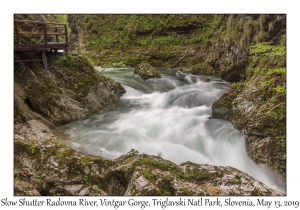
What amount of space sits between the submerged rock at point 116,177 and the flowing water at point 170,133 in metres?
1.21

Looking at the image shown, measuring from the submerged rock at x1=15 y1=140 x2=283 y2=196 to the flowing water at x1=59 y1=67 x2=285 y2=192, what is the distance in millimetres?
1210

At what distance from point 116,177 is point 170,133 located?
3.46 metres

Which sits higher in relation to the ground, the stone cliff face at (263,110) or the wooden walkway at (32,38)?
the wooden walkway at (32,38)

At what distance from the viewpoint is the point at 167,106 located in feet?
38.8

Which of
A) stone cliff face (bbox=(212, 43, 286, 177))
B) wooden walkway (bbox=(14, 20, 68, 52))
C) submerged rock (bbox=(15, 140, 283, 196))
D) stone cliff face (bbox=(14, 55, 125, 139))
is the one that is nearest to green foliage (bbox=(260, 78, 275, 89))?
stone cliff face (bbox=(212, 43, 286, 177))

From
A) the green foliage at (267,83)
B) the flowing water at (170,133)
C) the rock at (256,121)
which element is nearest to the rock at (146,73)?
the flowing water at (170,133)

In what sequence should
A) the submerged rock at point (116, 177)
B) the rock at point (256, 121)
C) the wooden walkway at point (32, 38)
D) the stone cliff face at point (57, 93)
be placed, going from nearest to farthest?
1. the submerged rock at point (116, 177)
2. the rock at point (256, 121)
3. the stone cliff face at point (57, 93)
4. the wooden walkway at point (32, 38)

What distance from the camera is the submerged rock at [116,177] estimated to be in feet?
16.8

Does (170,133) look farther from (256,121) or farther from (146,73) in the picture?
(146,73)

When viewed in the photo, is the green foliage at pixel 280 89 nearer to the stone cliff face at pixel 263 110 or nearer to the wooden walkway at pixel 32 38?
the stone cliff face at pixel 263 110

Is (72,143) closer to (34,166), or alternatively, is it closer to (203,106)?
(34,166)

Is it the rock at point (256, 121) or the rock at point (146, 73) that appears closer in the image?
the rock at point (256, 121)

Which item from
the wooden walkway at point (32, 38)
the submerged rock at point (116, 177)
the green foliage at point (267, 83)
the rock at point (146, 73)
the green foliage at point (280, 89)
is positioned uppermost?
the wooden walkway at point (32, 38)

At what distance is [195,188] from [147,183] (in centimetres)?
108
